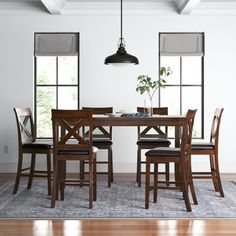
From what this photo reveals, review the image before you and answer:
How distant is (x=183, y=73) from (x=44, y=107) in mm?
2196

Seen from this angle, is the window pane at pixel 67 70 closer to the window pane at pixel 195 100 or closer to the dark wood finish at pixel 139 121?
the window pane at pixel 195 100

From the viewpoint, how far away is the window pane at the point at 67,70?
278 inches

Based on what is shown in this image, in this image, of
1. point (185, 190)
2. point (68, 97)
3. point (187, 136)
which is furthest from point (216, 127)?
point (68, 97)

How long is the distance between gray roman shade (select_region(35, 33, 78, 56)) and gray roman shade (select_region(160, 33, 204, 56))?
4.41 feet

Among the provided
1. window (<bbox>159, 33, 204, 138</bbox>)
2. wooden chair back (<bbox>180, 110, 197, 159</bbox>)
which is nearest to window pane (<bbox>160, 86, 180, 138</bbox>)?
window (<bbox>159, 33, 204, 138</bbox>)

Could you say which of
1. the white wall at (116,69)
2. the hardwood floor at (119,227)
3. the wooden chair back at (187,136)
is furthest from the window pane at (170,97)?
the hardwood floor at (119,227)

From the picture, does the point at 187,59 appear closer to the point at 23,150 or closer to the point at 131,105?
the point at 131,105

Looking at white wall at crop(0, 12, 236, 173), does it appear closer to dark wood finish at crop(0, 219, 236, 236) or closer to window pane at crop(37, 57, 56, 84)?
window pane at crop(37, 57, 56, 84)

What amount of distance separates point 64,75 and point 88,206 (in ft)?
10.1

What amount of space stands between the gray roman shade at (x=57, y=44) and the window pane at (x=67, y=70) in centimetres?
15

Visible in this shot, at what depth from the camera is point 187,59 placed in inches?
278

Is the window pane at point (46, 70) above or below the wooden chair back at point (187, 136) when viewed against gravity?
above

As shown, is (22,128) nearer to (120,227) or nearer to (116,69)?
(120,227)

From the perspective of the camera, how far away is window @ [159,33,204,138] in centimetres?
694
